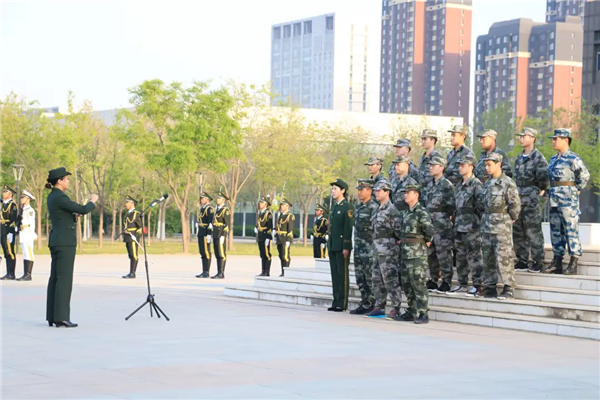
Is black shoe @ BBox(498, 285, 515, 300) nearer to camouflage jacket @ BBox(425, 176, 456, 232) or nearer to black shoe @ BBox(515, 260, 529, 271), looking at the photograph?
black shoe @ BBox(515, 260, 529, 271)

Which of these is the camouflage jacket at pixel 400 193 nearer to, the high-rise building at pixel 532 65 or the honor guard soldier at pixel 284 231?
the honor guard soldier at pixel 284 231

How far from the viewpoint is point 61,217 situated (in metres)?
11.8

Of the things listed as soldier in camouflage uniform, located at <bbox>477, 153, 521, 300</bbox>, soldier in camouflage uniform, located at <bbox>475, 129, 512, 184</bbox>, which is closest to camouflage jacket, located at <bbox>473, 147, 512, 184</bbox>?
soldier in camouflage uniform, located at <bbox>475, 129, 512, 184</bbox>

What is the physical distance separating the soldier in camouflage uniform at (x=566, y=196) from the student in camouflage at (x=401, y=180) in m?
2.16

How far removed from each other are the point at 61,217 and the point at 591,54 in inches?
1696

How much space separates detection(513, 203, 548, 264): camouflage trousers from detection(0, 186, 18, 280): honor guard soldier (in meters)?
12.0

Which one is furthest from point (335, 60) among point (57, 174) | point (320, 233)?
point (57, 174)

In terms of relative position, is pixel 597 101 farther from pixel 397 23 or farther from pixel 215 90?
pixel 397 23

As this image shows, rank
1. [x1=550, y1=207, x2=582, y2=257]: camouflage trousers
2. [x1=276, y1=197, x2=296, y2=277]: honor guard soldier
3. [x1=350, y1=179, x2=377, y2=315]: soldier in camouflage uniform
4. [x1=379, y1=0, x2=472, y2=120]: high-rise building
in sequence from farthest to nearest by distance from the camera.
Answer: [x1=379, y1=0, x2=472, y2=120]: high-rise building, [x1=276, y1=197, x2=296, y2=277]: honor guard soldier, [x1=350, y1=179, x2=377, y2=315]: soldier in camouflage uniform, [x1=550, y1=207, x2=582, y2=257]: camouflage trousers

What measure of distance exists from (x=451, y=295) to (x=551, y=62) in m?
158

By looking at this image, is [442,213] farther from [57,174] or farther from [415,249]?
[57,174]

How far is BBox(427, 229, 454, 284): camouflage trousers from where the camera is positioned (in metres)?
13.1

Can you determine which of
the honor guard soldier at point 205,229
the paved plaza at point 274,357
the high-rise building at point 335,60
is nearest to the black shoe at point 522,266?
the paved plaza at point 274,357

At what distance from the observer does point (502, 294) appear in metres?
12.6
